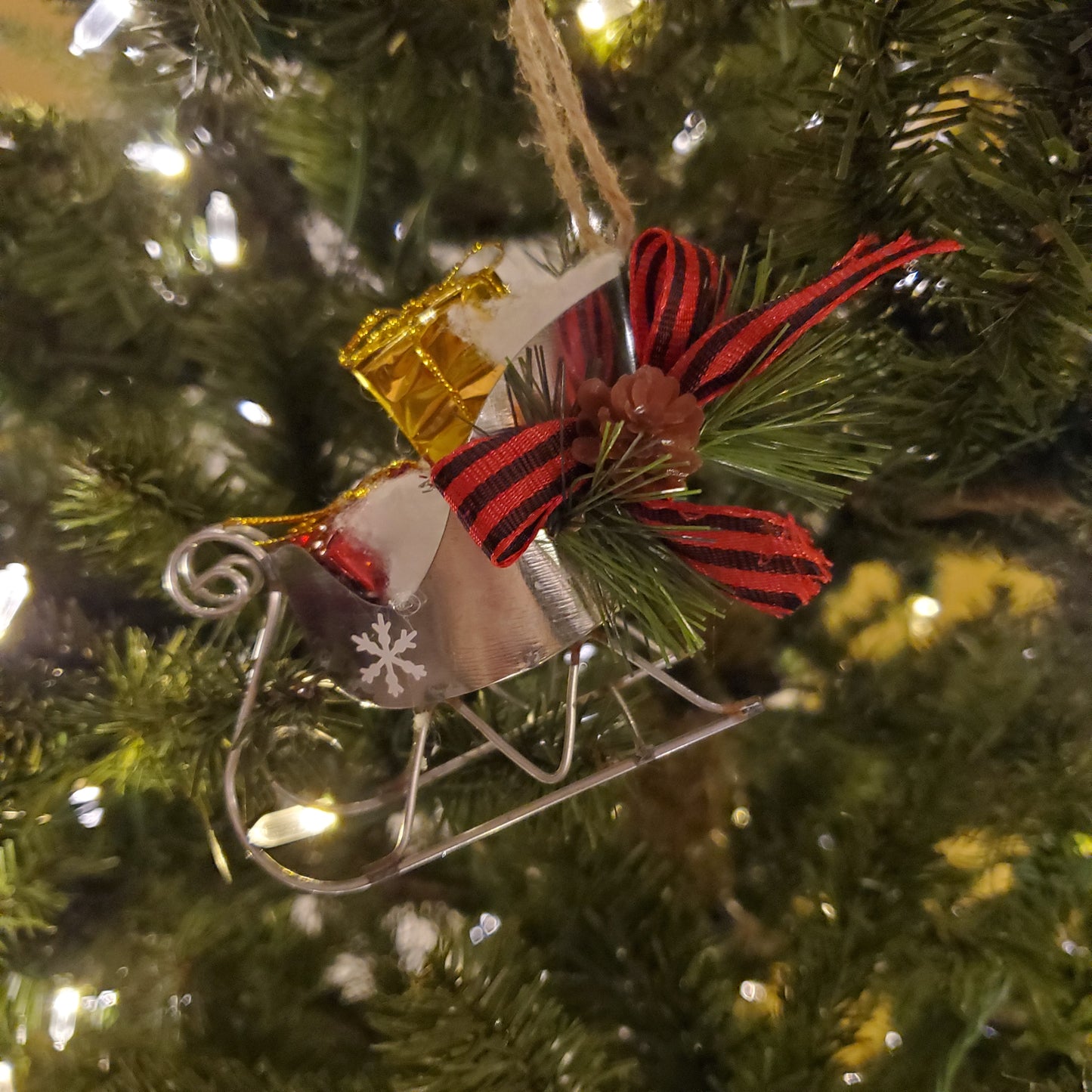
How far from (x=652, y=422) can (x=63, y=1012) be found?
467 mm

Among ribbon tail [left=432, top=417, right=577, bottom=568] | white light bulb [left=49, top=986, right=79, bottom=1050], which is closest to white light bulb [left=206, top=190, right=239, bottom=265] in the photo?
ribbon tail [left=432, top=417, right=577, bottom=568]

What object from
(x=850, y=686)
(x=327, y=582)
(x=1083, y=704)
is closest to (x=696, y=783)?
(x=850, y=686)

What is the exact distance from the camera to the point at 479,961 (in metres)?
0.38

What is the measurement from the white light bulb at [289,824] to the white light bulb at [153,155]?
0.38 meters

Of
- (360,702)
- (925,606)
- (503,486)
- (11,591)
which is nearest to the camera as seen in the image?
(503,486)

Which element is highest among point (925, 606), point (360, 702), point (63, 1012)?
point (360, 702)

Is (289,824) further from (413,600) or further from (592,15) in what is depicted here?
(592,15)

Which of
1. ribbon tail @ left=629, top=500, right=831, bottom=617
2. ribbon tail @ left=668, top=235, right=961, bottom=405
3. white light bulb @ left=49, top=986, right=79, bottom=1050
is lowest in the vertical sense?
white light bulb @ left=49, top=986, right=79, bottom=1050

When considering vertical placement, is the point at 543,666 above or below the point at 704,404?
below

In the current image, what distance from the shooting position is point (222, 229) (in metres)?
0.49

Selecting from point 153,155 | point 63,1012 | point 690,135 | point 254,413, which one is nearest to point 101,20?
point 153,155

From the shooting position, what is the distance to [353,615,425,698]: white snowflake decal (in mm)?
307

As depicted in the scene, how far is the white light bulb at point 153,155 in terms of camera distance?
0.46m

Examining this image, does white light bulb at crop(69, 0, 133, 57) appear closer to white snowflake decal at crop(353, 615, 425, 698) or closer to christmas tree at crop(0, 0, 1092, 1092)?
christmas tree at crop(0, 0, 1092, 1092)
